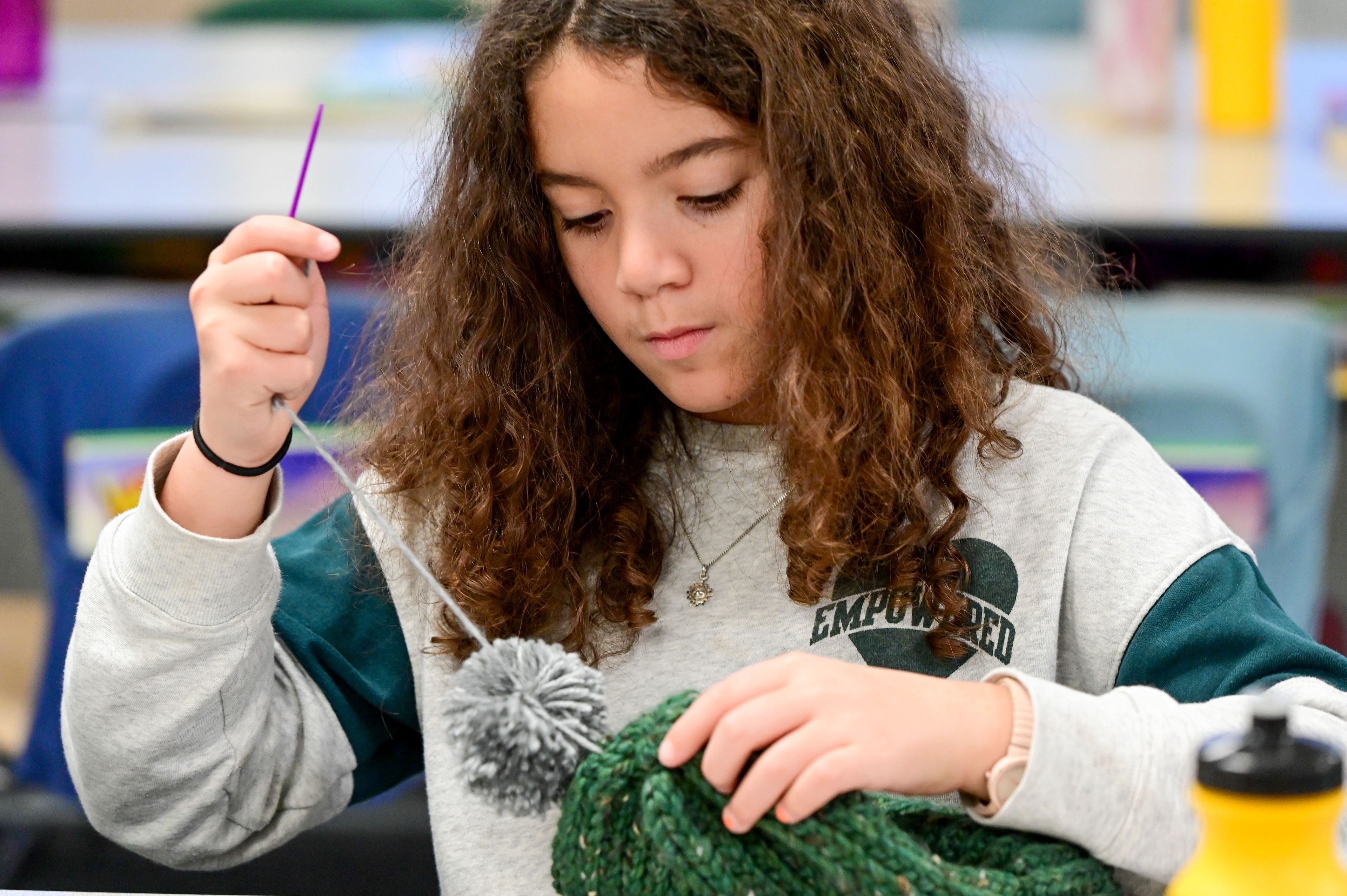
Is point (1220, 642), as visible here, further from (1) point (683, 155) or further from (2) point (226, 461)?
(2) point (226, 461)

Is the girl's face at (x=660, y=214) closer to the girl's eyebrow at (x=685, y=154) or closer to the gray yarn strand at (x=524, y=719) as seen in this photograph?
the girl's eyebrow at (x=685, y=154)

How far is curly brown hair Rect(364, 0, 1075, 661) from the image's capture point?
0.86 meters

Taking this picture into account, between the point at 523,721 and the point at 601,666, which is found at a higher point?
the point at 523,721

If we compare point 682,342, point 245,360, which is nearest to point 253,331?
point 245,360

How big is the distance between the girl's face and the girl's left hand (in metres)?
0.25

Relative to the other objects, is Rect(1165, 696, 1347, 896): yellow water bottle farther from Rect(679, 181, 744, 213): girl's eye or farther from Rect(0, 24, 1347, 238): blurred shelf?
Rect(0, 24, 1347, 238): blurred shelf

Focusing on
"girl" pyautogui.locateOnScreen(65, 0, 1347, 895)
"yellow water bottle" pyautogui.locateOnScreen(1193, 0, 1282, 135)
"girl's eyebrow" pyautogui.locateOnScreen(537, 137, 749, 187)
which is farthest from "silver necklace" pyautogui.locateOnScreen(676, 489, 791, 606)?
"yellow water bottle" pyautogui.locateOnScreen(1193, 0, 1282, 135)

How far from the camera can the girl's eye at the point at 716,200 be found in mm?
855

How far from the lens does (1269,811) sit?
49 cm

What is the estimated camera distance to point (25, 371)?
4.86 feet

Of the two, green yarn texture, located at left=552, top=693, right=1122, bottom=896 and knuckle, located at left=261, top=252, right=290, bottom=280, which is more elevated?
knuckle, located at left=261, top=252, right=290, bottom=280

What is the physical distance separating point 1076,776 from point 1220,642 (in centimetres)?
19

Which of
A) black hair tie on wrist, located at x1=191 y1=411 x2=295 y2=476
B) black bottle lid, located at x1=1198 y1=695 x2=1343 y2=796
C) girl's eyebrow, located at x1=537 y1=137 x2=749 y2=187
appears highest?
girl's eyebrow, located at x1=537 y1=137 x2=749 y2=187

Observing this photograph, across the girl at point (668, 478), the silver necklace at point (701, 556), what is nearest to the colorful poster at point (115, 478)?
the girl at point (668, 478)
